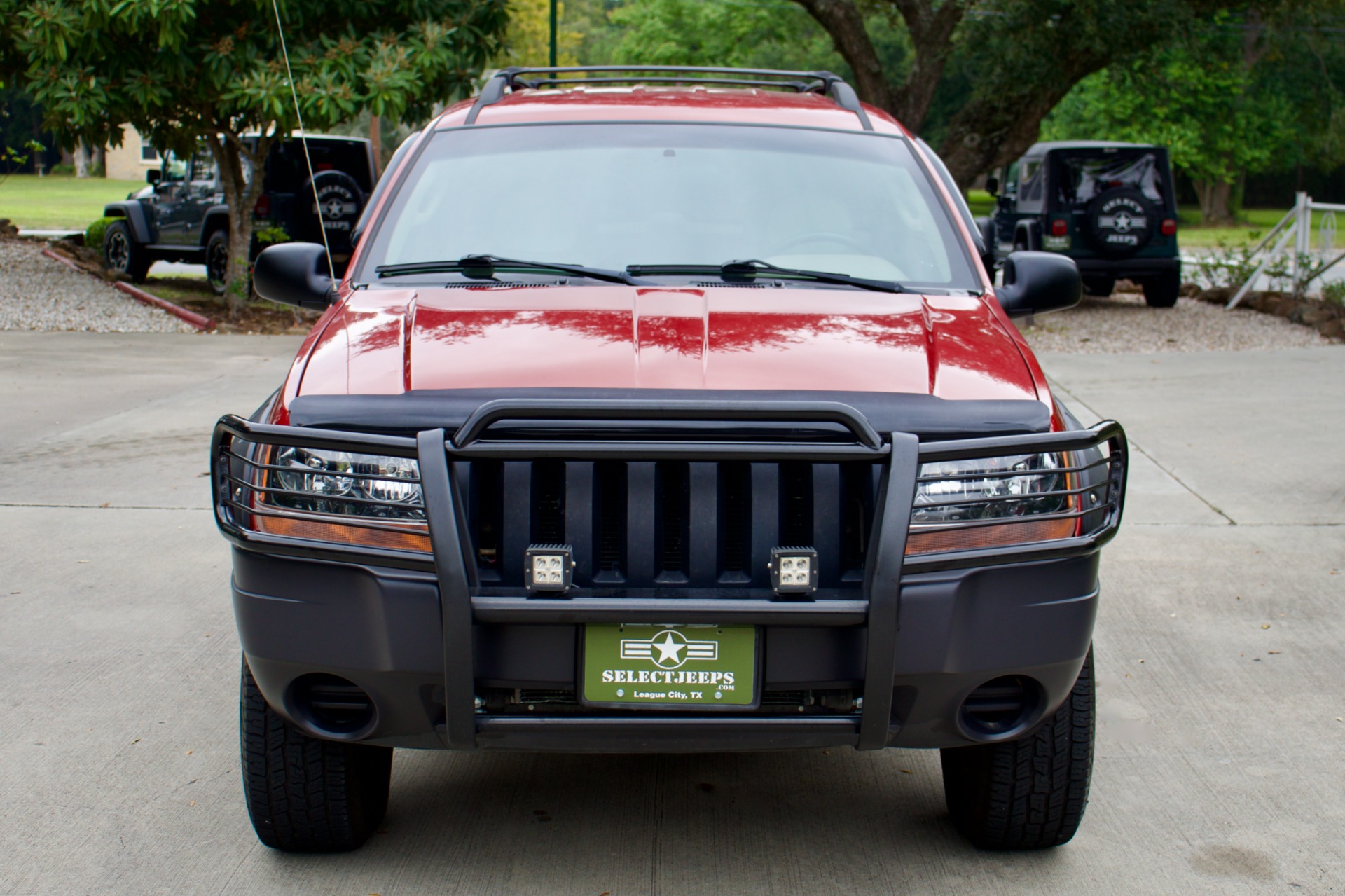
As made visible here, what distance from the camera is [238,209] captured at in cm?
1458

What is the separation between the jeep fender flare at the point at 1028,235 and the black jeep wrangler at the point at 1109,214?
10 mm

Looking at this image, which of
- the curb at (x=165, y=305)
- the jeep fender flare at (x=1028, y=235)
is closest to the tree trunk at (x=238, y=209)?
the curb at (x=165, y=305)

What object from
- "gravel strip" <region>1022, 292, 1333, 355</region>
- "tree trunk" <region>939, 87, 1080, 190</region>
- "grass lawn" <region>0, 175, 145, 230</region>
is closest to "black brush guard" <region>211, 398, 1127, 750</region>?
"gravel strip" <region>1022, 292, 1333, 355</region>

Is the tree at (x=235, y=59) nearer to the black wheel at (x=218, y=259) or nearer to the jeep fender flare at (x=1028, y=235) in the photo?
the black wheel at (x=218, y=259)

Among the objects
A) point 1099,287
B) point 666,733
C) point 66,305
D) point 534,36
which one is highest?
point 534,36

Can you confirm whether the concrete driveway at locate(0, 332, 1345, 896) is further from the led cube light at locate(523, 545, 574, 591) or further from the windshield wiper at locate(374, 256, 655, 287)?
the windshield wiper at locate(374, 256, 655, 287)

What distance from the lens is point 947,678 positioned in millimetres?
2744

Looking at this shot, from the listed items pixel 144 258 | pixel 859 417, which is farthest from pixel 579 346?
pixel 144 258

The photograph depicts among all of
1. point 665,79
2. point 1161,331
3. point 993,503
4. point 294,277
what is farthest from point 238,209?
point 993,503

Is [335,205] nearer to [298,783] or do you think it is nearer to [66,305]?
[66,305]

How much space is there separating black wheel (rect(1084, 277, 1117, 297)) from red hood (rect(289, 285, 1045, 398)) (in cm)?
1414

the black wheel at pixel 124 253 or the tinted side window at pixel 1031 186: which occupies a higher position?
the tinted side window at pixel 1031 186

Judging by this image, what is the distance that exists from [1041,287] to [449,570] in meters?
2.15

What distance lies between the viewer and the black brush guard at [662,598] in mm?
2627
